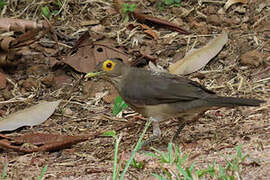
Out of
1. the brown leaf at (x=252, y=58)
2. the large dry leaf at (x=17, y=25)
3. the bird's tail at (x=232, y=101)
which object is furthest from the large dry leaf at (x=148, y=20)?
the bird's tail at (x=232, y=101)

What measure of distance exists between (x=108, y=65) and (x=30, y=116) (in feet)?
4.00

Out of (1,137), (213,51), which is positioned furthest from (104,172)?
(213,51)

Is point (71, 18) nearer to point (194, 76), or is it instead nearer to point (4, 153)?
point (194, 76)

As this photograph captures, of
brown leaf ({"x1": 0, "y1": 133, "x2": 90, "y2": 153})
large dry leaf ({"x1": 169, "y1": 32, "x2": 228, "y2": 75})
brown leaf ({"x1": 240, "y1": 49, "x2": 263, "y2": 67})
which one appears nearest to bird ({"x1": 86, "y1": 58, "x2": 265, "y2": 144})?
brown leaf ({"x1": 0, "y1": 133, "x2": 90, "y2": 153})

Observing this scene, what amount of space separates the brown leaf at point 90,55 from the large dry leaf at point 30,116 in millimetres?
902

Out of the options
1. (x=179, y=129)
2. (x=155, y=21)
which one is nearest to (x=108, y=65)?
(x=179, y=129)

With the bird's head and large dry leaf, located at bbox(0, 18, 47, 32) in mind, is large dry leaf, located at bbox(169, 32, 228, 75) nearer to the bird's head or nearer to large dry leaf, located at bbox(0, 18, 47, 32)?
the bird's head

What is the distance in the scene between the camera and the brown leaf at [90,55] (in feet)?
24.4

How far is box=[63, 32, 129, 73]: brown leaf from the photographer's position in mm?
7445

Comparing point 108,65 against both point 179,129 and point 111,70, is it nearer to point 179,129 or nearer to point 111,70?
point 111,70

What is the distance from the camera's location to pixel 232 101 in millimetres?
5125

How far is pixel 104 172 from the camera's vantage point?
4.45 metres

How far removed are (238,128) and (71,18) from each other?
418 centimetres

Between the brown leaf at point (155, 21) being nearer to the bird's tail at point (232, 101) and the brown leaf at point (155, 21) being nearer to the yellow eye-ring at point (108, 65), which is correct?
the yellow eye-ring at point (108, 65)
